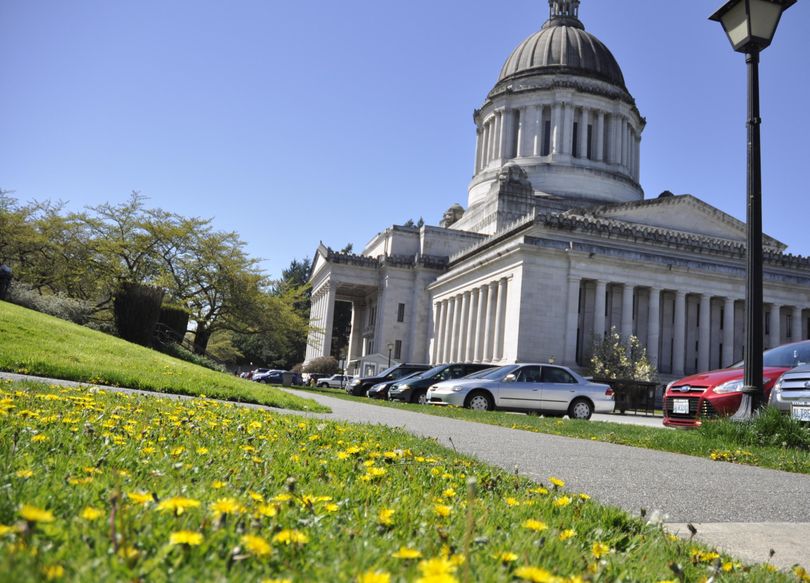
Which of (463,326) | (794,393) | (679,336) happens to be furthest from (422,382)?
(679,336)

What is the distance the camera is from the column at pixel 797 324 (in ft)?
144

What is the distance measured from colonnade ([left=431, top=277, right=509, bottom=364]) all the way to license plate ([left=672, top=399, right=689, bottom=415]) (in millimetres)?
27212

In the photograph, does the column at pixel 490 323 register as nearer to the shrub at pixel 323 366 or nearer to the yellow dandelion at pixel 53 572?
the shrub at pixel 323 366

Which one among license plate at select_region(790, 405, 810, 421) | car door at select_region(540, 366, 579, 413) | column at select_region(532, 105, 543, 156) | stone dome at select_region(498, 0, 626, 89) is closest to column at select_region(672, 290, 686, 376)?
car door at select_region(540, 366, 579, 413)

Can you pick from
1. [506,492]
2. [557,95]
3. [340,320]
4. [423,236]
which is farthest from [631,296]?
[340,320]

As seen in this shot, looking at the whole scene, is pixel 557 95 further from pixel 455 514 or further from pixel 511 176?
pixel 455 514

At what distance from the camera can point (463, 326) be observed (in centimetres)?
4619

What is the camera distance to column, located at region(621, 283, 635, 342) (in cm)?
3962

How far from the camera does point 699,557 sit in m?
3.05

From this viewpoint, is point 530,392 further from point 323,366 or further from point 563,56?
point 563,56

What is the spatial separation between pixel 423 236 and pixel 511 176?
30.3 ft

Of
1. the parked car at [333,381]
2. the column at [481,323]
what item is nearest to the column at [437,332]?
the column at [481,323]

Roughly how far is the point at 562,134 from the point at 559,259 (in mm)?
25410

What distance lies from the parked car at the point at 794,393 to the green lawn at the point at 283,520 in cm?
707
